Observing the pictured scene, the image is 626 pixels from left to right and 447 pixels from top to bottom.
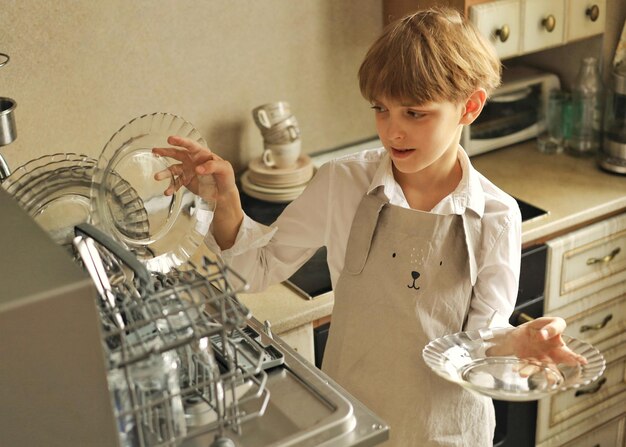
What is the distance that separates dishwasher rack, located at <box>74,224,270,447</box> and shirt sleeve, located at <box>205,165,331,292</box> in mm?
408

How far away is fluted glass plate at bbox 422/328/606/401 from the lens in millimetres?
1173

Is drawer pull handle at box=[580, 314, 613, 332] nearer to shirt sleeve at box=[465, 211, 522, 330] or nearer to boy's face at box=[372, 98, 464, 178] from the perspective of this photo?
shirt sleeve at box=[465, 211, 522, 330]

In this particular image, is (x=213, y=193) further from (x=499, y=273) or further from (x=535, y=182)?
(x=535, y=182)

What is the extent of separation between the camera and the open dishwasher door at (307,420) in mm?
1002

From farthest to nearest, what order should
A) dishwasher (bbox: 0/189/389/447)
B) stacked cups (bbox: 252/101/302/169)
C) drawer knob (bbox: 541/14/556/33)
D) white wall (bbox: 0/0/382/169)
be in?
drawer knob (bbox: 541/14/556/33)
stacked cups (bbox: 252/101/302/169)
white wall (bbox: 0/0/382/169)
dishwasher (bbox: 0/189/389/447)

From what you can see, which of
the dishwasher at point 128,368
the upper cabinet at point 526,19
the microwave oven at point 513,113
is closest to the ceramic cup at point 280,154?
the upper cabinet at point 526,19

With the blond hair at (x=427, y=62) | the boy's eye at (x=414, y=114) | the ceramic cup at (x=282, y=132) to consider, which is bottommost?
the ceramic cup at (x=282, y=132)

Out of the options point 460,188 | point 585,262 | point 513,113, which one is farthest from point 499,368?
point 513,113

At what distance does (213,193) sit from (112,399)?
1.75ft

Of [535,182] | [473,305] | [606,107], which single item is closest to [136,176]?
[473,305]

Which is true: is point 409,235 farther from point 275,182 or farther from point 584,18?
point 584,18

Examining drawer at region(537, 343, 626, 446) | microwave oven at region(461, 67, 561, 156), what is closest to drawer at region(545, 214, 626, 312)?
drawer at region(537, 343, 626, 446)

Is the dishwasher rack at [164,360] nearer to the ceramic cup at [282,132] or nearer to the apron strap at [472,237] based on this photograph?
the apron strap at [472,237]

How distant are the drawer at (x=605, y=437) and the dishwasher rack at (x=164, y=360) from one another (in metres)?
1.61
